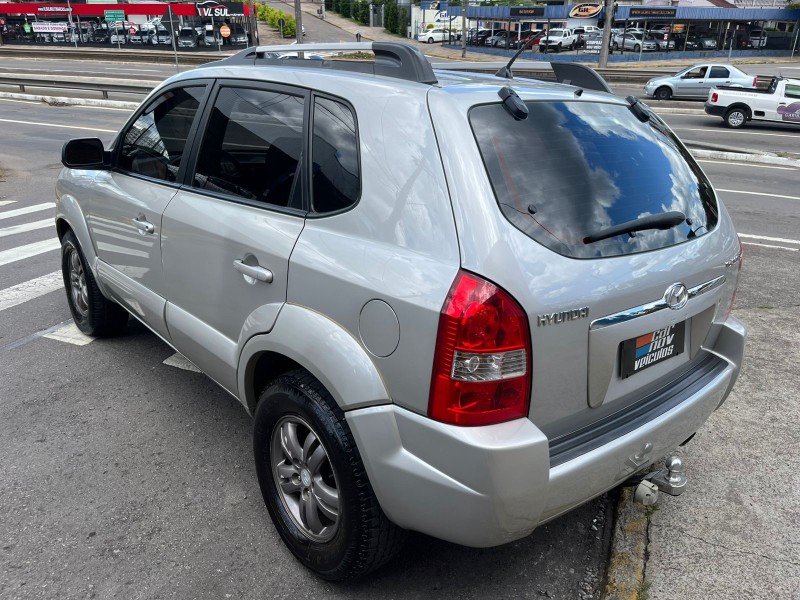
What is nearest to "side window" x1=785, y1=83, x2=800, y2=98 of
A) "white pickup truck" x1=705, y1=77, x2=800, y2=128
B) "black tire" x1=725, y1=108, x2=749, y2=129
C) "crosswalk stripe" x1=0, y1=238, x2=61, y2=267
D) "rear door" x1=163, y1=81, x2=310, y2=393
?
"white pickup truck" x1=705, y1=77, x2=800, y2=128

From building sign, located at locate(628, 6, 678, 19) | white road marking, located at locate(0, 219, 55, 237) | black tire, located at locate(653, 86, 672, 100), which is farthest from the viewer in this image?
building sign, located at locate(628, 6, 678, 19)

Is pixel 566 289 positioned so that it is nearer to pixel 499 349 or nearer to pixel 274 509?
pixel 499 349

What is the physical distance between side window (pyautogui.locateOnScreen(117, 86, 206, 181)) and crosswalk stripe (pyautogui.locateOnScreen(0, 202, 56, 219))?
6412 mm

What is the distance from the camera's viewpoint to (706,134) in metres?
18.8

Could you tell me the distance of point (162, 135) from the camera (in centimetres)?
361

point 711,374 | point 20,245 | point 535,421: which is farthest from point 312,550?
point 20,245

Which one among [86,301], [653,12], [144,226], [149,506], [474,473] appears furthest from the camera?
[653,12]

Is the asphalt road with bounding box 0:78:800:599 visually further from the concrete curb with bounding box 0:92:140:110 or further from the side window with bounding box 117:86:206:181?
the concrete curb with bounding box 0:92:140:110

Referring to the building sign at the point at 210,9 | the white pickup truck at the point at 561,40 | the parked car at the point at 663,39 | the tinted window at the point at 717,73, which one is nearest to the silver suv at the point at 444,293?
the tinted window at the point at 717,73

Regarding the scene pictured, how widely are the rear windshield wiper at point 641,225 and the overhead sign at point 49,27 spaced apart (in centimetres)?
6181

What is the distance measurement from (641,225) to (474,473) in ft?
3.54

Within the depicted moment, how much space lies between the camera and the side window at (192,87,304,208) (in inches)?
107

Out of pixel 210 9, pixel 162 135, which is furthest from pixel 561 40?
pixel 162 135

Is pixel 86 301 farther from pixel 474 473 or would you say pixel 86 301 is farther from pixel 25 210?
pixel 25 210
